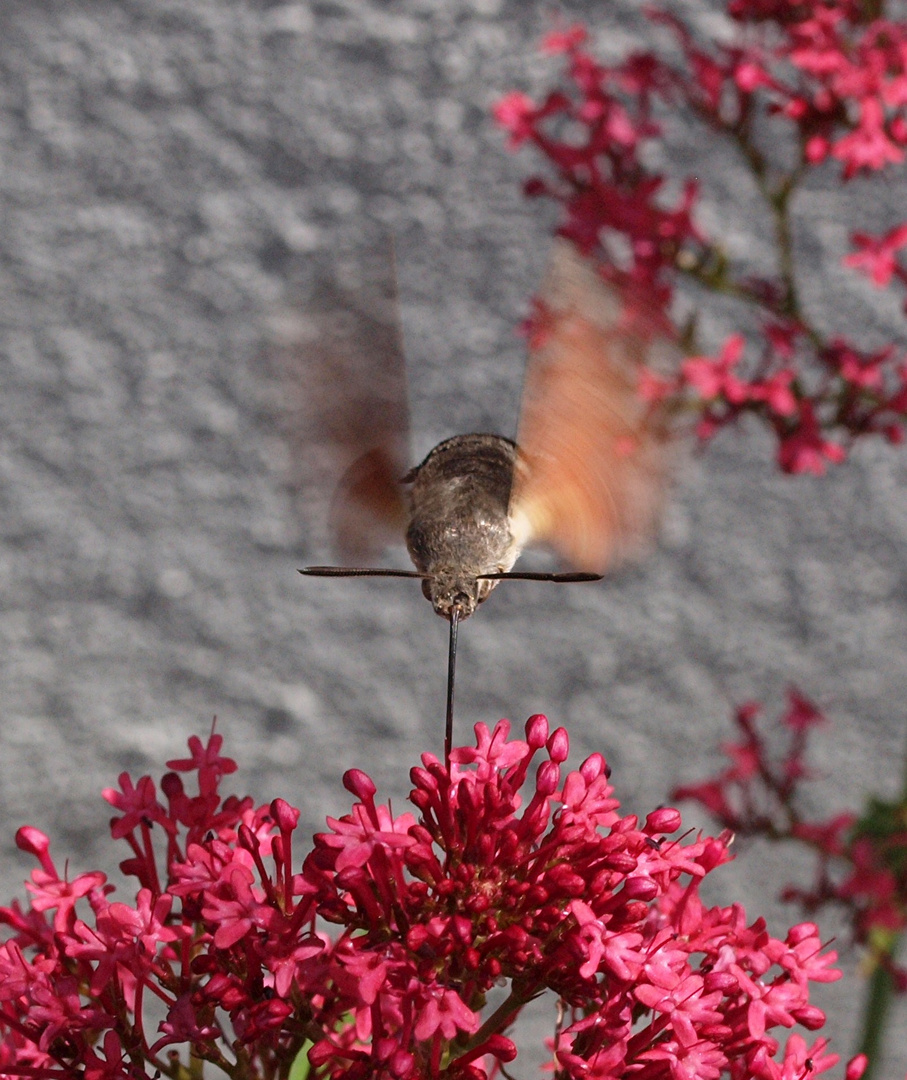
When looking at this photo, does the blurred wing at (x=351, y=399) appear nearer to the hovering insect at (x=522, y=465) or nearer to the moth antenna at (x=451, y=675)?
the hovering insect at (x=522, y=465)

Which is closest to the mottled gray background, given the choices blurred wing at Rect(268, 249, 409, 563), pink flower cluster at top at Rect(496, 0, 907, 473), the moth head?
pink flower cluster at top at Rect(496, 0, 907, 473)

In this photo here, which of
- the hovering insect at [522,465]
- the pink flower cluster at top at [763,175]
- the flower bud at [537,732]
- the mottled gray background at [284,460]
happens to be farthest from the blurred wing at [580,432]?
the mottled gray background at [284,460]

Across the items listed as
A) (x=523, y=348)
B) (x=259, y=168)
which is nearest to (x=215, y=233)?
(x=259, y=168)

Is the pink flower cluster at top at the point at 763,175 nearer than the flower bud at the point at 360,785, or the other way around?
the flower bud at the point at 360,785

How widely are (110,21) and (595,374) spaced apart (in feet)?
3.86

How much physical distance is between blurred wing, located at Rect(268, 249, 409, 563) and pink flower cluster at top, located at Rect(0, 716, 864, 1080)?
0.67 ft

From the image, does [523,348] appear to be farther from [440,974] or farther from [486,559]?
[440,974]

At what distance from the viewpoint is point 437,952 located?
1.55ft

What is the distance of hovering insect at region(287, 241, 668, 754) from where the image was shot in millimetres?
583

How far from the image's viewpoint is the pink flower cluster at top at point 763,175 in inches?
36.6

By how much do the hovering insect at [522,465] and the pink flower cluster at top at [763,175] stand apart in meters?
0.30

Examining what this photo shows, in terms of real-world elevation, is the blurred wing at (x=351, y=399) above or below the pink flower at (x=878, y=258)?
below

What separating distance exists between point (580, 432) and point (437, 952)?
265 mm

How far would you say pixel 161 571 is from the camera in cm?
167
